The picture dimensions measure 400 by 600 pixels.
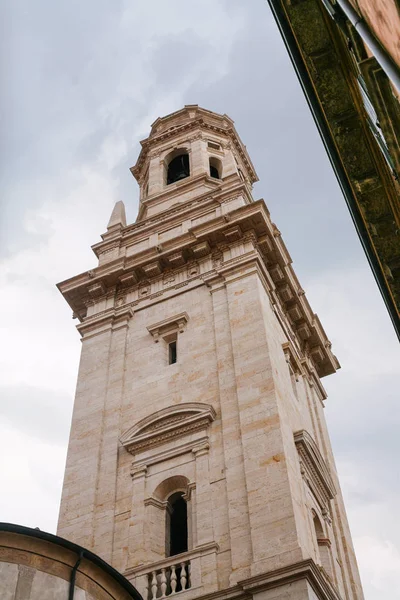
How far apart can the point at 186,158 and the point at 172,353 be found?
15.4 metres

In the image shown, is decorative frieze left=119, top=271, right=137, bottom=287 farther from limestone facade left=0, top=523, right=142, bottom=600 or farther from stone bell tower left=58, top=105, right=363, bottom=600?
limestone facade left=0, top=523, right=142, bottom=600

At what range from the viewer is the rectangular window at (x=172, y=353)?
25156 millimetres

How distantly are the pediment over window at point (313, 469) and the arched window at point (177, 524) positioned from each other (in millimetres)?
3340

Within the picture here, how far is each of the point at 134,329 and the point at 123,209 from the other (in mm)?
9123

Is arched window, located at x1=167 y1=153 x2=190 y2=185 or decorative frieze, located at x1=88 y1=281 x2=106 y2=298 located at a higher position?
arched window, located at x1=167 y1=153 x2=190 y2=185

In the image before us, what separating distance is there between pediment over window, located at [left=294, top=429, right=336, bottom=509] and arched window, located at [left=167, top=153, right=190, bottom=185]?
17445mm

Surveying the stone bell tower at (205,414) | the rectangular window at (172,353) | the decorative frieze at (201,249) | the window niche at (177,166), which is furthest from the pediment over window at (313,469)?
the window niche at (177,166)

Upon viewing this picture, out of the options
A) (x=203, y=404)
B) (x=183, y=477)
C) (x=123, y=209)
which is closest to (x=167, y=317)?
(x=203, y=404)

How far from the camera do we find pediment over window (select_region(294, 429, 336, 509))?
2189cm

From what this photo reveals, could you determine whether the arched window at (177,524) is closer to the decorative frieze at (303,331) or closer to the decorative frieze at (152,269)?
the decorative frieze at (152,269)

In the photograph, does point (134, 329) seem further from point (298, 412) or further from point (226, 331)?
point (298, 412)

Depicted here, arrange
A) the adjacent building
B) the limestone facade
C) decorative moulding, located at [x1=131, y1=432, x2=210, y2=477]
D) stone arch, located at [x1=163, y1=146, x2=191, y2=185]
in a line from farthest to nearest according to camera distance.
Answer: stone arch, located at [x1=163, y1=146, x2=191, y2=185]
decorative moulding, located at [x1=131, y1=432, x2=210, y2=477]
the limestone facade
the adjacent building

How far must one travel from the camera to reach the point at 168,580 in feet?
60.9

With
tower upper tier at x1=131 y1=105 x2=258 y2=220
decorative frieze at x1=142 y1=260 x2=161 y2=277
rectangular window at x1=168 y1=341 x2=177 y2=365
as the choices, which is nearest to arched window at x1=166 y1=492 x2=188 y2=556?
rectangular window at x1=168 y1=341 x2=177 y2=365
